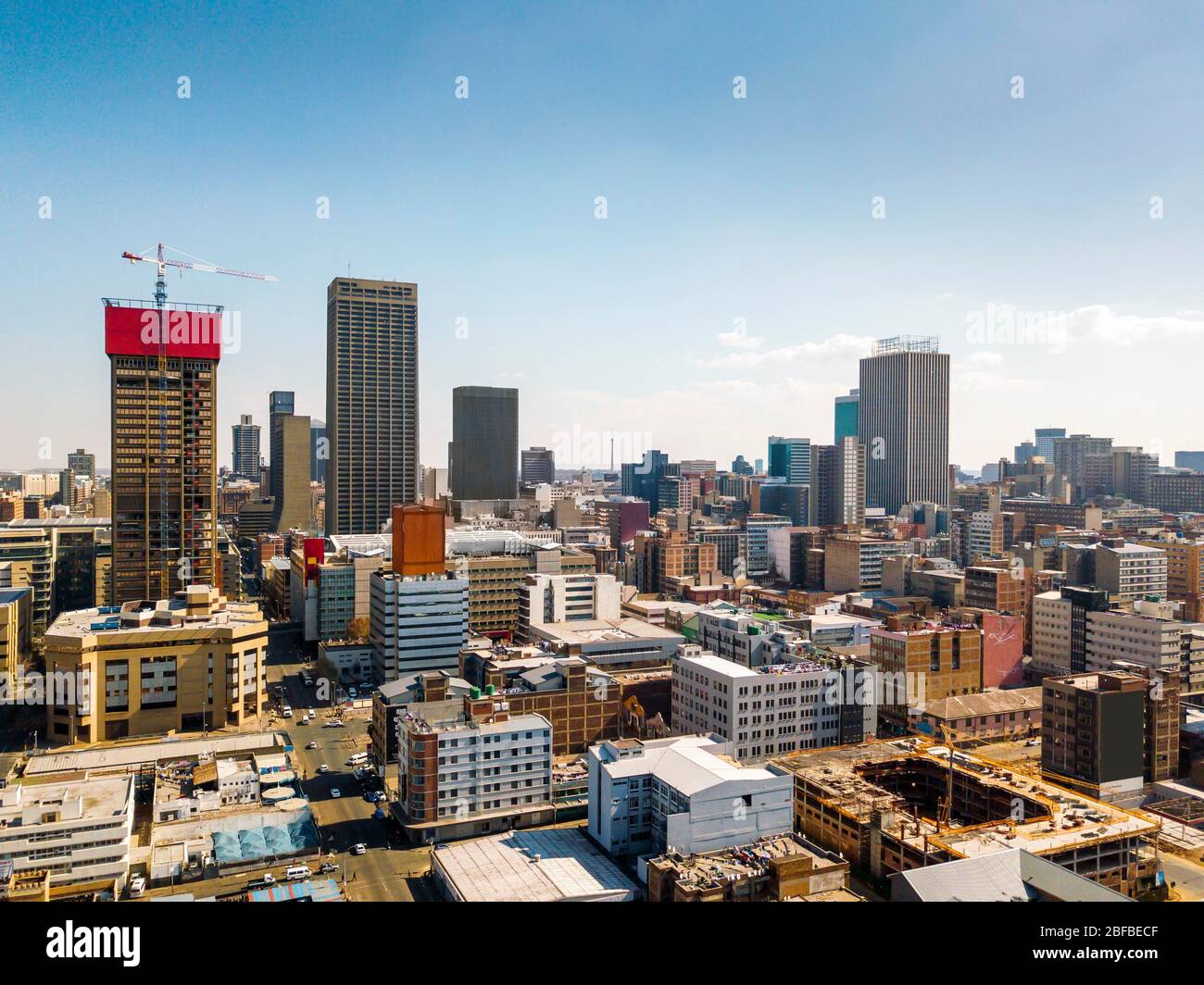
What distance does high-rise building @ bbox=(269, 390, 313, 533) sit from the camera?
194ft

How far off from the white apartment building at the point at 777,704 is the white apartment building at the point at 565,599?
10.0 metres

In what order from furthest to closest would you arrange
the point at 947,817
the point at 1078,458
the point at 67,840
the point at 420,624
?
the point at 1078,458, the point at 420,624, the point at 947,817, the point at 67,840

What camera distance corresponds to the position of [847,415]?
3078 inches

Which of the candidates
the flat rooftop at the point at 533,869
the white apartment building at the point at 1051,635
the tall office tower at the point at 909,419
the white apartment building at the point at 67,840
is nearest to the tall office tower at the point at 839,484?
the tall office tower at the point at 909,419

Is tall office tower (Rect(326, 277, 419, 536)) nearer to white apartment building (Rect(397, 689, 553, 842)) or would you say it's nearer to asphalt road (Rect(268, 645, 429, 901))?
asphalt road (Rect(268, 645, 429, 901))

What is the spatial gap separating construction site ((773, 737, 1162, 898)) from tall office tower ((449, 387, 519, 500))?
189 feet

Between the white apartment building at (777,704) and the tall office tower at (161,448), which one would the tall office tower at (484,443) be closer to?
the tall office tower at (161,448)

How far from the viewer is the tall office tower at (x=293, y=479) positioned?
5919cm

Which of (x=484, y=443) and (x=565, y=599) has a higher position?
(x=484, y=443)

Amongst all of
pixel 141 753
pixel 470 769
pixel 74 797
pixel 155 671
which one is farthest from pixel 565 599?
pixel 74 797

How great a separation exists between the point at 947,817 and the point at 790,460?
210 ft

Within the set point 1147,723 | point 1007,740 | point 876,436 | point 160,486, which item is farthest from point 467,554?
point 876,436

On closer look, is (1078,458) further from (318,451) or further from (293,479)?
(318,451)

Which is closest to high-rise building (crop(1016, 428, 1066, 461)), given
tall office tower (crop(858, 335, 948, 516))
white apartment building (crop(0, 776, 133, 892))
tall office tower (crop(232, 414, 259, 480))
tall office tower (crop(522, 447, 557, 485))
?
tall office tower (crop(858, 335, 948, 516))
